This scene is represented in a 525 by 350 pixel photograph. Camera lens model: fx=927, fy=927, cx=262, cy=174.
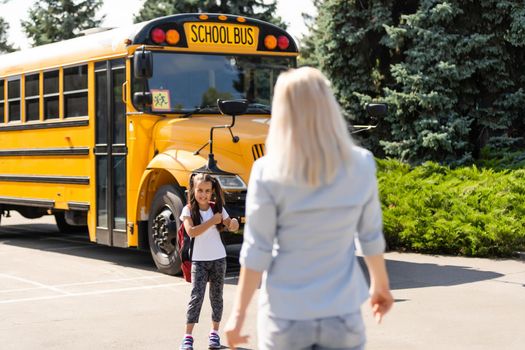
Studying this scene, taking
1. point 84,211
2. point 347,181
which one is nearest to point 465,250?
point 84,211

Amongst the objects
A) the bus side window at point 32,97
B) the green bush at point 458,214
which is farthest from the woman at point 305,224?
the bus side window at point 32,97

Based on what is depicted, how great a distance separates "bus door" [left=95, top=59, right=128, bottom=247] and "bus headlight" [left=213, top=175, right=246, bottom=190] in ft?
5.63

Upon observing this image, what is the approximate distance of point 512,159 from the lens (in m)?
16.4

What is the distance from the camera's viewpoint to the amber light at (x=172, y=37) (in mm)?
10273

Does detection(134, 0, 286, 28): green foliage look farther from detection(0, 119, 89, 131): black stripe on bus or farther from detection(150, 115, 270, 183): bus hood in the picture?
detection(150, 115, 270, 183): bus hood

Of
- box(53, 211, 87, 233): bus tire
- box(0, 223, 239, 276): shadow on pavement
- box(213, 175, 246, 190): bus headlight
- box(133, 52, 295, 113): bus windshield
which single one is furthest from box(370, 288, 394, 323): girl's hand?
box(53, 211, 87, 233): bus tire

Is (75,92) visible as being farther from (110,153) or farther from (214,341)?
(214,341)

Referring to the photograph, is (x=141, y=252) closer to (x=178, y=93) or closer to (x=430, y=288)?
(x=178, y=93)

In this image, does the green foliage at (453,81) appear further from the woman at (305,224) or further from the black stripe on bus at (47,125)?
the woman at (305,224)

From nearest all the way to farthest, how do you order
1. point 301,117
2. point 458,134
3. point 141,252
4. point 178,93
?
1. point 301,117
2. point 178,93
3. point 141,252
4. point 458,134

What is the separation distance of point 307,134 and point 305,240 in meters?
0.36

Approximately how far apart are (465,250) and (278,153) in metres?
A: 8.29

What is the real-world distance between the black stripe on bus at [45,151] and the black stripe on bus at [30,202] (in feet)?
2.00

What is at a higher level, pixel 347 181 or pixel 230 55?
pixel 230 55
